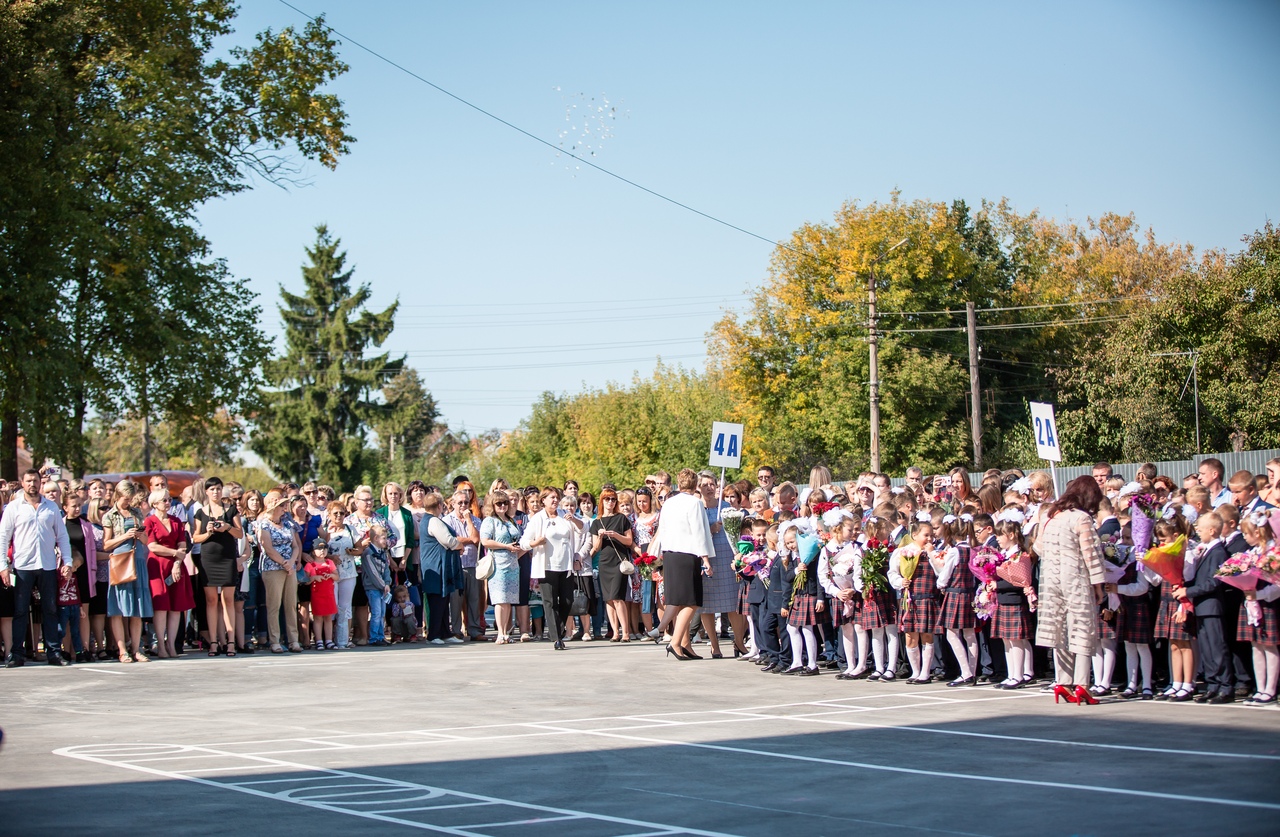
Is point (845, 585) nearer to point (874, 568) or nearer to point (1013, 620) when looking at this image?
point (874, 568)

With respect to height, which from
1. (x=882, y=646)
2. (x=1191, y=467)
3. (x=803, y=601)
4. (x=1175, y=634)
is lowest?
(x=882, y=646)

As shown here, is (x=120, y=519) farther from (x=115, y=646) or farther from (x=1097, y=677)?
(x=1097, y=677)

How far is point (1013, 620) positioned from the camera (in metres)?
12.8

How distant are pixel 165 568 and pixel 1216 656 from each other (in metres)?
12.7

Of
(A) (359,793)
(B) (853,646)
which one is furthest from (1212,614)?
(A) (359,793)

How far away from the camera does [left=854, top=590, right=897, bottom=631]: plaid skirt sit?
13875 mm

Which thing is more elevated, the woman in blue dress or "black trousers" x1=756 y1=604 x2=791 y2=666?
the woman in blue dress

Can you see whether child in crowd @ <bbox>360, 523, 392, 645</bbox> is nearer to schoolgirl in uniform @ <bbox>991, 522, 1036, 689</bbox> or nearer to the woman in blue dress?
the woman in blue dress

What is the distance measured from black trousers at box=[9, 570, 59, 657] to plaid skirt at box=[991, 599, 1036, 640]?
1129 centimetres

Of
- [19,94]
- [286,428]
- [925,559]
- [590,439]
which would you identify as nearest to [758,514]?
[925,559]

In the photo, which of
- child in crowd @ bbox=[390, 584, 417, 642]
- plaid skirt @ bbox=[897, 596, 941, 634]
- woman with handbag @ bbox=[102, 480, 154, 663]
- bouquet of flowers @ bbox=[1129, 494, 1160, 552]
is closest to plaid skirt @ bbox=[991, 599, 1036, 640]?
plaid skirt @ bbox=[897, 596, 941, 634]

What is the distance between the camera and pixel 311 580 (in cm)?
1836

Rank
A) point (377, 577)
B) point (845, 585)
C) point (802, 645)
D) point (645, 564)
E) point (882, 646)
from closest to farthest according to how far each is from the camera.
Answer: point (882, 646)
point (845, 585)
point (802, 645)
point (645, 564)
point (377, 577)

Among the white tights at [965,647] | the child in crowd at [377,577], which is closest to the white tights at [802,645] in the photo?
the white tights at [965,647]
